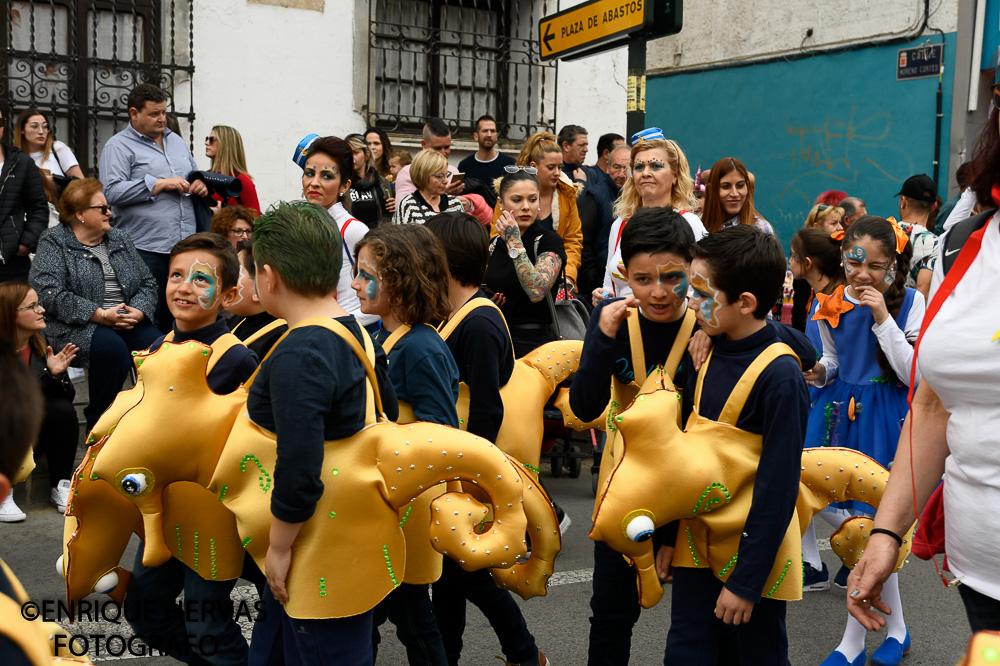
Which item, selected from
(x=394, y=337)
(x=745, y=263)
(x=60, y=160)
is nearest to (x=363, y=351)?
(x=394, y=337)

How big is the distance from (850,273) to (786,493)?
6.69 feet

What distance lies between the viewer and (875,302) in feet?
13.6

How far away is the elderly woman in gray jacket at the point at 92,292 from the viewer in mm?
6023

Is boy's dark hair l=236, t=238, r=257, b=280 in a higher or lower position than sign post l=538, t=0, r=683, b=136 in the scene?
lower

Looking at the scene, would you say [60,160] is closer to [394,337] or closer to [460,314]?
[460,314]

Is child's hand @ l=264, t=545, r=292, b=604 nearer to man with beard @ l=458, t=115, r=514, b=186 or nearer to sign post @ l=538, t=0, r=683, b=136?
sign post @ l=538, t=0, r=683, b=136

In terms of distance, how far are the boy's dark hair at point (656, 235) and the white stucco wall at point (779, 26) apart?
11.3 m

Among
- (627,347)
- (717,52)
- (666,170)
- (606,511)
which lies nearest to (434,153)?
(666,170)

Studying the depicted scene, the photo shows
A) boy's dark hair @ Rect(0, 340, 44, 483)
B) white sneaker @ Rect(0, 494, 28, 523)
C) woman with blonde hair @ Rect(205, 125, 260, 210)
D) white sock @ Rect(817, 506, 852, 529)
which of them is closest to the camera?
boy's dark hair @ Rect(0, 340, 44, 483)

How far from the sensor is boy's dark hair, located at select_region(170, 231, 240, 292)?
139 inches

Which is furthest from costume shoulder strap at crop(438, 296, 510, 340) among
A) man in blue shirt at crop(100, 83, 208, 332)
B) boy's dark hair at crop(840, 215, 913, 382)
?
man in blue shirt at crop(100, 83, 208, 332)

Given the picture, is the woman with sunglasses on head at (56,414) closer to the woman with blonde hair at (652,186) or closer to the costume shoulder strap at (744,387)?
the woman with blonde hair at (652,186)

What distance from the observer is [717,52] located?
624 inches

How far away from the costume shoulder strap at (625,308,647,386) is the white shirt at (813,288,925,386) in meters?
1.59
